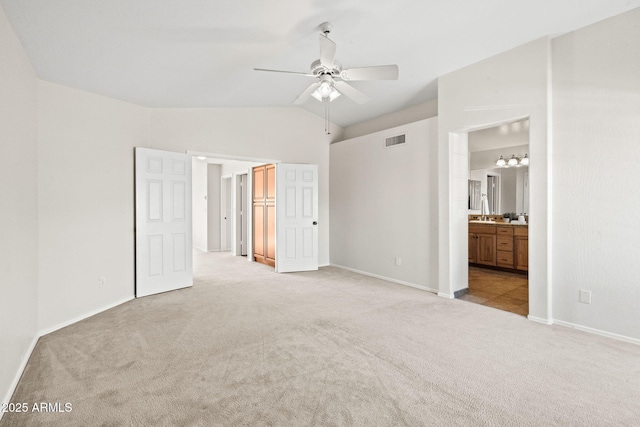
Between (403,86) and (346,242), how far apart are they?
2917 millimetres

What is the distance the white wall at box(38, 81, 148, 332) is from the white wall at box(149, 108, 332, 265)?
53 cm

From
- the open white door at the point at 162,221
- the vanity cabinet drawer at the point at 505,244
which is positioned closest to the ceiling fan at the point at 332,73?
the open white door at the point at 162,221

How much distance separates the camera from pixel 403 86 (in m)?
4.48

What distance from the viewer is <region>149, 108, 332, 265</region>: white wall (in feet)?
15.4

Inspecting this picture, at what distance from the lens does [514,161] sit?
6.22 metres

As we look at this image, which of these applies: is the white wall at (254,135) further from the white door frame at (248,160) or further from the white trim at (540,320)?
the white trim at (540,320)

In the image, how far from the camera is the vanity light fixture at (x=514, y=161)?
6109 mm

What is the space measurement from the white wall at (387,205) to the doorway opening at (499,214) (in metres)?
0.99

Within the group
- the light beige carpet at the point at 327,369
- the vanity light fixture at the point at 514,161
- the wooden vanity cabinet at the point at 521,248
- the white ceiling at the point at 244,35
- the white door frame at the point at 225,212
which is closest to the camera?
the light beige carpet at the point at 327,369

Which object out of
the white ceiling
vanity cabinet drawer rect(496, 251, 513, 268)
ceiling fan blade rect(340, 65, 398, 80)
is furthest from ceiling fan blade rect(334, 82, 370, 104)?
vanity cabinet drawer rect(496, 251, 513, 268)

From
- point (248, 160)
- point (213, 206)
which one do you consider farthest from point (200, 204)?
point (248, 160)

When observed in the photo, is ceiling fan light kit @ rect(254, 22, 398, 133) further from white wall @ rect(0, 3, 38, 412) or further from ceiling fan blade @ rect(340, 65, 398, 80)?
white wall @ rect(0, 3, 38, 412)

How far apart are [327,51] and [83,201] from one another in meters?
3.09

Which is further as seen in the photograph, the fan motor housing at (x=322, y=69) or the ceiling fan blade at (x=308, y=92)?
the ceiling fan blade at (x=308, y=92)
